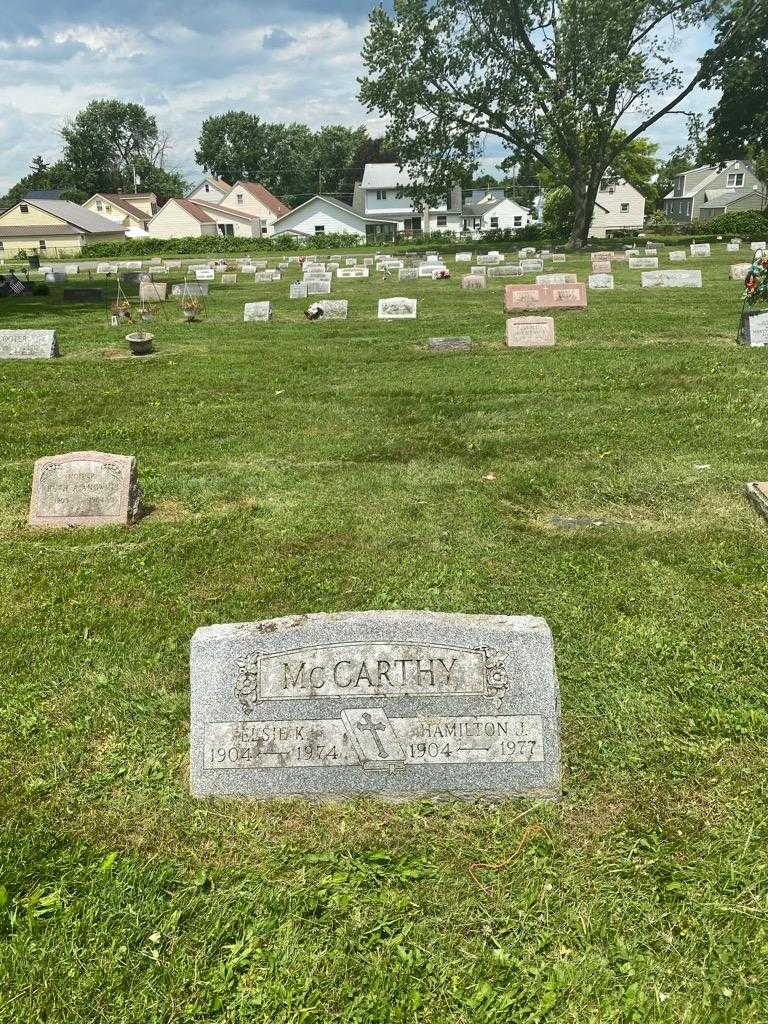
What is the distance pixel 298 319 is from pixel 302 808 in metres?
18.8

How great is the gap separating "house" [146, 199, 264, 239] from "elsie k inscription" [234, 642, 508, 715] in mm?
76405

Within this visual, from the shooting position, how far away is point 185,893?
338cm

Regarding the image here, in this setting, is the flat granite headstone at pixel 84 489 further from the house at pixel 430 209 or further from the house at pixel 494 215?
the house at pixel 494 215

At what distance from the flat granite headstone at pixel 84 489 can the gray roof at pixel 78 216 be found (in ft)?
259

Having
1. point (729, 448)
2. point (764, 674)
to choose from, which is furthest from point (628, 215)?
point (764, 674)

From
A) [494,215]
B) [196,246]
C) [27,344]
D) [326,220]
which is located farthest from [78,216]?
[27,344]

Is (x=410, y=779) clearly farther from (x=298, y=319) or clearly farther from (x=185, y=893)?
(x=298, y=319)

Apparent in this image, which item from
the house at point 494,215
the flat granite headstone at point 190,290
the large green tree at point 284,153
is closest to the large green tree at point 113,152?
the large green tree at point 284,153

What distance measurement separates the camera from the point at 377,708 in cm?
376

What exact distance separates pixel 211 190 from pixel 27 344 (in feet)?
284

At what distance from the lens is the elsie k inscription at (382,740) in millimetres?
3768

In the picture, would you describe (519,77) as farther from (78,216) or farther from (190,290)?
(78,216)

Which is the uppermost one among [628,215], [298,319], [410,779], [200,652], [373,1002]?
[628,215]

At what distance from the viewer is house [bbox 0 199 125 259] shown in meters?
73.8
